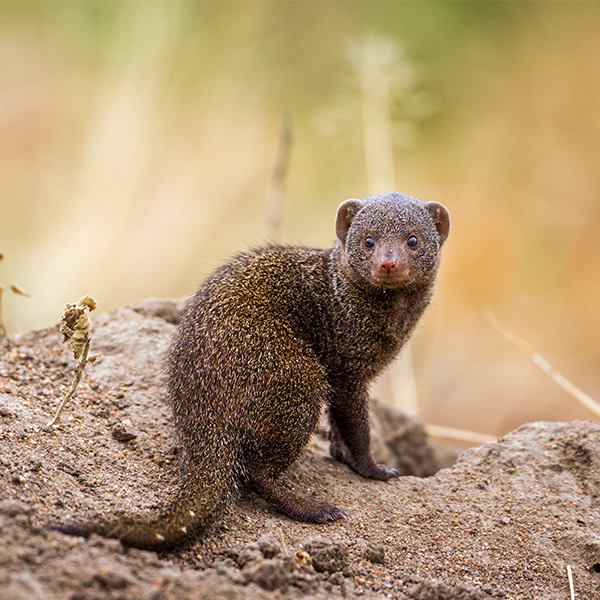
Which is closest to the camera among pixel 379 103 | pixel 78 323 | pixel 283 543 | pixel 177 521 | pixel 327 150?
pixel 177 521

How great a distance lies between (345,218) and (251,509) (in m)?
1.63

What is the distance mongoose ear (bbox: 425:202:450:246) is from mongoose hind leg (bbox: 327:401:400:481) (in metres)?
1.03

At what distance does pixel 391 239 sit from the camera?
3.61m

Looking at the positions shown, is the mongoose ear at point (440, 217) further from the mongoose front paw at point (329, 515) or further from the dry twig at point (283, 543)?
the dry twig at point (283, 543)

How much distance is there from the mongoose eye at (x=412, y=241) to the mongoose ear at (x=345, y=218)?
36 centimetres

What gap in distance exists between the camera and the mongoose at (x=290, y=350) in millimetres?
3074

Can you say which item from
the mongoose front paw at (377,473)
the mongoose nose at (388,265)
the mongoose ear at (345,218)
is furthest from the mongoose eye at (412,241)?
the mongoose front paw at (377,473)

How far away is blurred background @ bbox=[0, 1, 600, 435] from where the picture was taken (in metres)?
6.87

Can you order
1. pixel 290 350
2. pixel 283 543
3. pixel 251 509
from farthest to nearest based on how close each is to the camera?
pixel 290 350, pixel 251 509, pixel 283 543

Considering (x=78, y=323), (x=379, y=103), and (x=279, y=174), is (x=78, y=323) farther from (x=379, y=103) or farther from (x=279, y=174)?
(x=379, y=103)

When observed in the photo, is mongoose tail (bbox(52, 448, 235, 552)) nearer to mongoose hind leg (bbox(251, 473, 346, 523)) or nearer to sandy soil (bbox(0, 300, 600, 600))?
sandy soil (bbox(0, 300, 600, 600))

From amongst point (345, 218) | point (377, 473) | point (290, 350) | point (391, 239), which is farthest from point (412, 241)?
point (377, 473)

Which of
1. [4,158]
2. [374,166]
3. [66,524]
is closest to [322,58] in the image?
[374,166]

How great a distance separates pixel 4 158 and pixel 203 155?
2.13 meters
